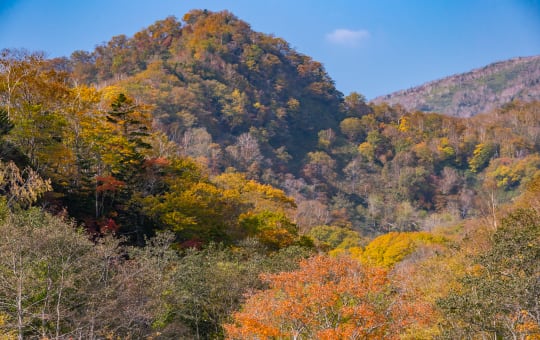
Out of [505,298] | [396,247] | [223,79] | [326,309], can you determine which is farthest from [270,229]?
[223,79]

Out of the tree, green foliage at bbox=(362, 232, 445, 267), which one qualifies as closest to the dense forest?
the tree

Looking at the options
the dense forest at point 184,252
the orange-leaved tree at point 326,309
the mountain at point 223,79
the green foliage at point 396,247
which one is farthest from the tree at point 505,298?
the mountain at point 223,79

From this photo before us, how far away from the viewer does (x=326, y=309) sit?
16.5 meters

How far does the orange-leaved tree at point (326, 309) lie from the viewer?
15.1 meters

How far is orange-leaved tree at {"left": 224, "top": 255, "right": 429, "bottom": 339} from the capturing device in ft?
49.7

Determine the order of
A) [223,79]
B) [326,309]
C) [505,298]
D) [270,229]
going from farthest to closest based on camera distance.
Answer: [223,79]
[270,229]
[326,309]
[505,298]

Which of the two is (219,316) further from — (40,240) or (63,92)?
(63,92)

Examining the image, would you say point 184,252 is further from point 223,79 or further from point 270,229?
point 223,79

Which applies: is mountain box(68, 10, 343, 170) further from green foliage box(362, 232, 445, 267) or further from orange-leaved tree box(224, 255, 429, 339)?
orange-leaved tree box(224, 255, 429, 339)

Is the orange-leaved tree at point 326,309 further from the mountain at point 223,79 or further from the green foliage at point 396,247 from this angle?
the mountain at point 223,79

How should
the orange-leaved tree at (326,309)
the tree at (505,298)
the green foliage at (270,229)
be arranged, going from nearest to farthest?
the tree at (505,298), the orange-leaved tree at (326,309), the green foliage at (270,229)

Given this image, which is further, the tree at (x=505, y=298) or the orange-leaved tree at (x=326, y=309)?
the orange-leaved tree at (x=326, y=309)

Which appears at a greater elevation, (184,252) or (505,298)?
(505,298)

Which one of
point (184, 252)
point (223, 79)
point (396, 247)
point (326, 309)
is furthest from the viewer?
point (223, 79)
